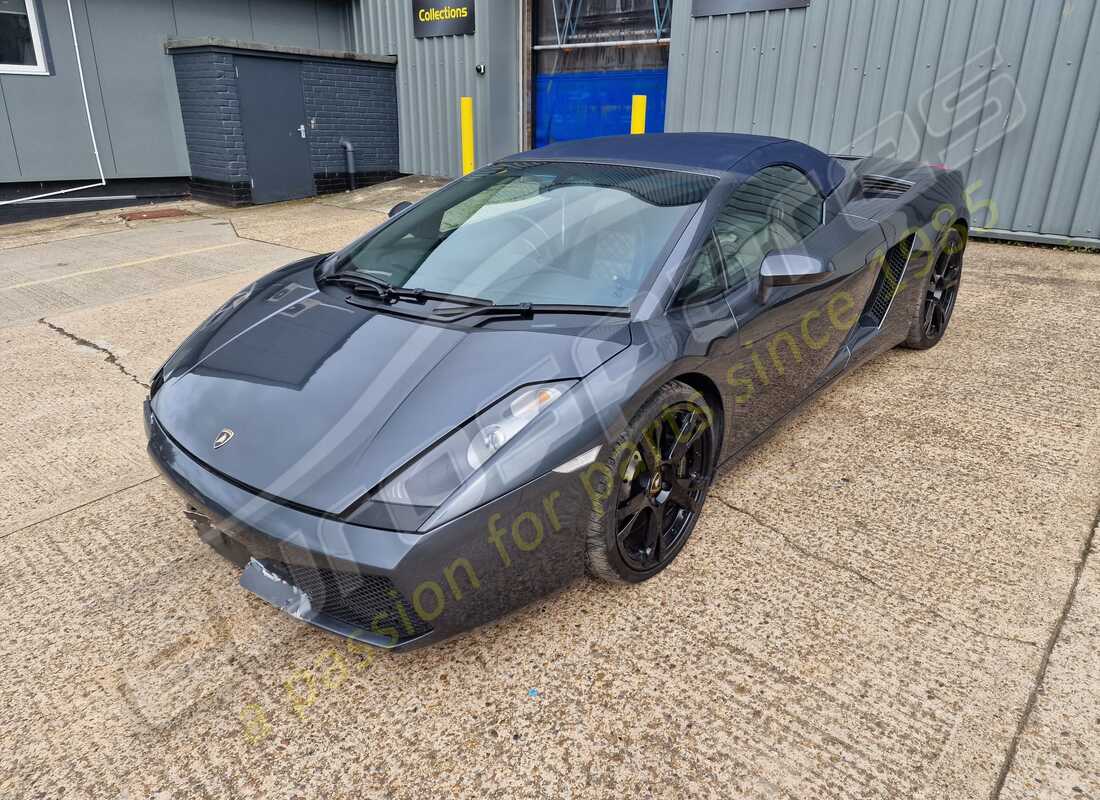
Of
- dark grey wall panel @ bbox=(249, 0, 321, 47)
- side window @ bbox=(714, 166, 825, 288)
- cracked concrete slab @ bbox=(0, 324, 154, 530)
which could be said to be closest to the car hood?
side window @ bbox=(714, 166, 825, 288)

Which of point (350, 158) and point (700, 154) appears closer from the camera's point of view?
point (700, 154)

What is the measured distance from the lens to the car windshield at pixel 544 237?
2422 millimetres

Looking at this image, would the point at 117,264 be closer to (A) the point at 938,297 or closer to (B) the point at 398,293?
(B) the point at 398,293

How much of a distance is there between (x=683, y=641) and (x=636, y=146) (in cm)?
201

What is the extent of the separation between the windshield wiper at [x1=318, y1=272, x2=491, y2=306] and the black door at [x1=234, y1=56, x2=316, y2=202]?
27.3 feet

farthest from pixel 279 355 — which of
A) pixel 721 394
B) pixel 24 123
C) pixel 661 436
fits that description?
pixel 24 123

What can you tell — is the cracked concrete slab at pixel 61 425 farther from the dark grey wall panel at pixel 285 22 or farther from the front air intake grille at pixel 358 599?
the dark grey wall panel at pixel 285 22

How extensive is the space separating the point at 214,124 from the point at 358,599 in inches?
381

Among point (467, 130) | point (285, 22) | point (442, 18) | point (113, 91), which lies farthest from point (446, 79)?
point (113, 91)

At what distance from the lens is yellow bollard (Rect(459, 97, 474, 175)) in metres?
10.4

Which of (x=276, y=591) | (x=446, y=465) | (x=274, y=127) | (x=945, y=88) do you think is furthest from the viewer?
(x=274, y=127)

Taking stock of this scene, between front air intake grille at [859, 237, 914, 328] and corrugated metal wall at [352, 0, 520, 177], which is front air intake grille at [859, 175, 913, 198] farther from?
corrugated metal wall at [352, 0, 520, 177]

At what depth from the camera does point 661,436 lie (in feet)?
7.33

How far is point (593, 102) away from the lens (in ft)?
31.5
